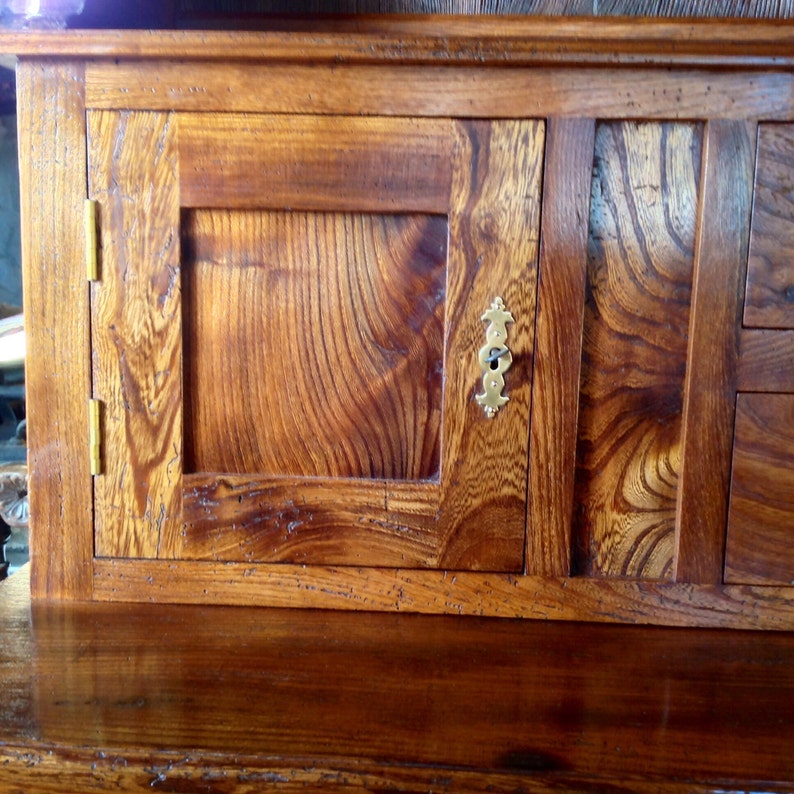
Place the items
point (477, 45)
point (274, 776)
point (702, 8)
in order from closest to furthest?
point (274, 776) → point (477, 45) → point (702, 8)

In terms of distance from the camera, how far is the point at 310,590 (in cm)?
69

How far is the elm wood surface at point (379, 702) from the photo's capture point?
0.48 m

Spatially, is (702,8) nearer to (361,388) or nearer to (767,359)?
(767,359)

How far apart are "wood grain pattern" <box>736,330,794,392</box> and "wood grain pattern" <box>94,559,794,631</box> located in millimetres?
189

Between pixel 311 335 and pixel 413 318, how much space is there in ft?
0.32

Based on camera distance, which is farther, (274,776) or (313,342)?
(313,342)

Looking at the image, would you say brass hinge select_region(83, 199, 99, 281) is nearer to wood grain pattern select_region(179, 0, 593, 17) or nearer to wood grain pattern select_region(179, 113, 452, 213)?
wood grain pattern select_region(179, 113, 452, 213)

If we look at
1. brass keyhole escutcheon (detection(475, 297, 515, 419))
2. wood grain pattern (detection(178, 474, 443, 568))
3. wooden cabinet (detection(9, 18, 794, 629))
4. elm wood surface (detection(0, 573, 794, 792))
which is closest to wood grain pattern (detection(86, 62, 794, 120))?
wooden cabinet (detection(9, 18, 794, 629))

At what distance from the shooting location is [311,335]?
67 cm

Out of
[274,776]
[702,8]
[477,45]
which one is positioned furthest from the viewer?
[702,8]

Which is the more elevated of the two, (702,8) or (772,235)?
(702,8)

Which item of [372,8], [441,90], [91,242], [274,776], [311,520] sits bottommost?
[274,776]

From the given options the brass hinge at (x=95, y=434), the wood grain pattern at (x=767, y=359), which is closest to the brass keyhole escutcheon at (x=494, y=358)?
the wood grain pattern at (x=767, y=359)

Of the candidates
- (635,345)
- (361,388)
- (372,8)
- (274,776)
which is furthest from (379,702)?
(372,8)
